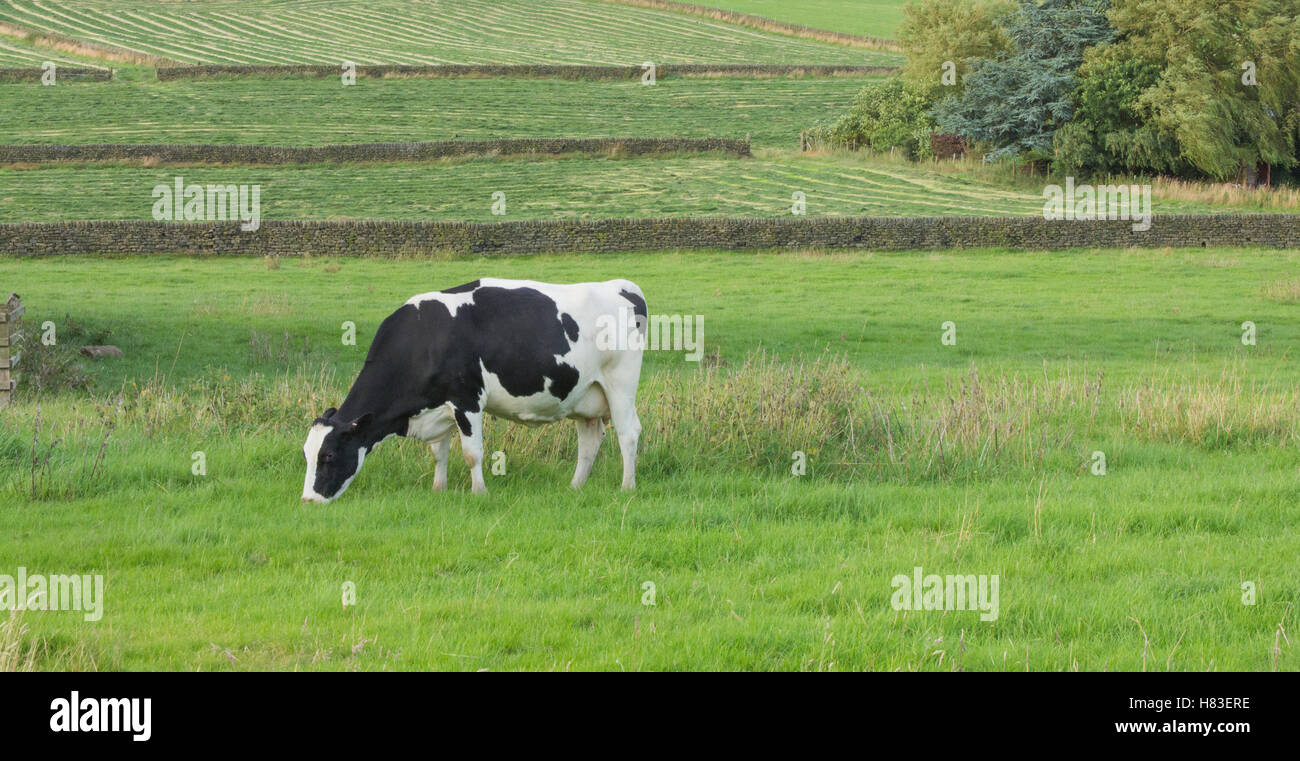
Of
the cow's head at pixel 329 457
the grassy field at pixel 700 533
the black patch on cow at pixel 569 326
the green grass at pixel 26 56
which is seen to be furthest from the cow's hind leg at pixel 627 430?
the green grass at pixel 26 56

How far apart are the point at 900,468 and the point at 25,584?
24.4ft

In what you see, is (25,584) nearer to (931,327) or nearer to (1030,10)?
(931,327)

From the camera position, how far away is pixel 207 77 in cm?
7850

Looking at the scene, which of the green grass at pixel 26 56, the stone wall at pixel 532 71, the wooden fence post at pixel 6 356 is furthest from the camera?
the stone wall at pixel 532 71

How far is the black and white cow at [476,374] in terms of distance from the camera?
10.9m

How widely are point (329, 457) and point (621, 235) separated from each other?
31114mm

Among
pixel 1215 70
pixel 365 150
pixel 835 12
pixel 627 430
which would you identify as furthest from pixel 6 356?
pixel 835 12

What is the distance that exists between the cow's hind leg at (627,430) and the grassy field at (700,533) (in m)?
0.23

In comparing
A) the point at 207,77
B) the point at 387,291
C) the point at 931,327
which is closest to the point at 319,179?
the point at 387,291

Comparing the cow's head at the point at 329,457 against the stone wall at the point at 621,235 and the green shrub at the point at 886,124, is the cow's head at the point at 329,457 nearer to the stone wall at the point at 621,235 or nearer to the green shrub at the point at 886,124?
the stone wall at the point at 621,235

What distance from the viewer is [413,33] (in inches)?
3947

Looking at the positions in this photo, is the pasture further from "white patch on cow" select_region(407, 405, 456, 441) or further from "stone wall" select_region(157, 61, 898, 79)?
"stone wall" select_region(157, 61, 898, 79)

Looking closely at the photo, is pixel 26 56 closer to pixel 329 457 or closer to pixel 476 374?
pixel 329 457
